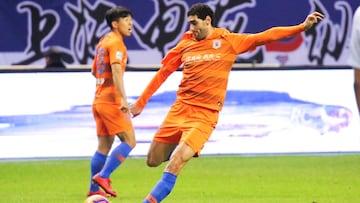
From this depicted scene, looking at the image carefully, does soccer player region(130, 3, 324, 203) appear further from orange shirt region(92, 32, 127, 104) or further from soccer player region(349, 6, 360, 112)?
soccer player region(349, 6, 360, 112)

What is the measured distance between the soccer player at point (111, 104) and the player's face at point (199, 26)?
6.62 ft

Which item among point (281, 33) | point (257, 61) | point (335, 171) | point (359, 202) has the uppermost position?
point (281, 33)

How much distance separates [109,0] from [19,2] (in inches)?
69.6

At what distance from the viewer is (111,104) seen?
14328 mm

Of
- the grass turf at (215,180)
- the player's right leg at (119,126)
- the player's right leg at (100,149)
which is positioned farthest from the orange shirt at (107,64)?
the grass turf at (215,180)

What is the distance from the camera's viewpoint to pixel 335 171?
16859 mm

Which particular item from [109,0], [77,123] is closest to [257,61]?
[109,0]

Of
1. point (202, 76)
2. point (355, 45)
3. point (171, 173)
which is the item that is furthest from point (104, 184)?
point (355, 45)

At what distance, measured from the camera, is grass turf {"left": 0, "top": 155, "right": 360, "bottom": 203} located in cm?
1383

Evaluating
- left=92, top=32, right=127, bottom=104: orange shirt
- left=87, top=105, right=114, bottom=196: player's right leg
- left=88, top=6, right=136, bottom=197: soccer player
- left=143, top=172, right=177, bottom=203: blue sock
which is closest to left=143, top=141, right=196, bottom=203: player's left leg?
left=143, top=172, right=177, bottom=203: blue sock

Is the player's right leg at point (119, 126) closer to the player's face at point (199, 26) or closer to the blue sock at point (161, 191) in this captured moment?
the player's face at point (199, 26)

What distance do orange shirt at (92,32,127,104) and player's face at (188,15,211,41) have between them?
2038 millimetres

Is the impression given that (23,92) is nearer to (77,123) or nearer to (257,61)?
(77,123)

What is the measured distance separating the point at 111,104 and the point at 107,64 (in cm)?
48
